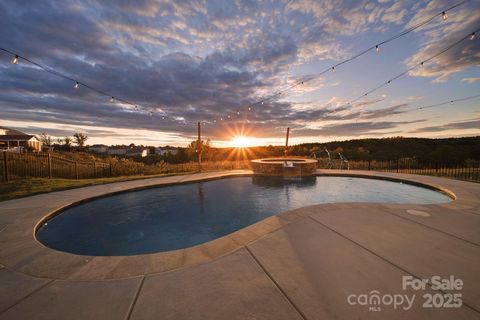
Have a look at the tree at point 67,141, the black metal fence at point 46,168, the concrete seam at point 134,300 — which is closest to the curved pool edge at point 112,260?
the concrete seam at point 134,300

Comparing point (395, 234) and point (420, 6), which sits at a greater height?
point (420, 6)

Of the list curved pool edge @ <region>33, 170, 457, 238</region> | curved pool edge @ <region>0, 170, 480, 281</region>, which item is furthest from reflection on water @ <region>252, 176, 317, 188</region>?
curved pool edge @ <region>0, 170, 480, 281</region>

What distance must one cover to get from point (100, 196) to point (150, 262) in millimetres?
5876

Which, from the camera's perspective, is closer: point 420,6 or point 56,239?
point 56,239

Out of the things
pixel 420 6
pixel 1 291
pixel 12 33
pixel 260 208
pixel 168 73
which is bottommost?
pixel 260 208

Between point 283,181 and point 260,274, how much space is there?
890cm

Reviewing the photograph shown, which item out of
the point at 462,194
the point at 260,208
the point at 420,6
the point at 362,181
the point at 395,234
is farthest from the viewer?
the point at 362,181

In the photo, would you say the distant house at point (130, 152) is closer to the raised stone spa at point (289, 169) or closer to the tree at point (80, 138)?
the tree at point (80, 138)

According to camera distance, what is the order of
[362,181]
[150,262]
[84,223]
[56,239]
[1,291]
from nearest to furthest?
1. [1,291]
2. [150,262]
3. [56,239]
4. [84,223]
5. [362,181]

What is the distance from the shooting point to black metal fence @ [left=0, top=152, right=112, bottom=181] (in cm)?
1118

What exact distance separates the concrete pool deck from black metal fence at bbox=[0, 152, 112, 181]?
10.5m

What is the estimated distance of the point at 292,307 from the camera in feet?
5.99

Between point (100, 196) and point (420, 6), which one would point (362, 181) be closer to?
point (420, 6)

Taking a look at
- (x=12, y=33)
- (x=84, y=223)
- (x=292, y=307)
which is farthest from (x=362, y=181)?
(x=12, y=33)
